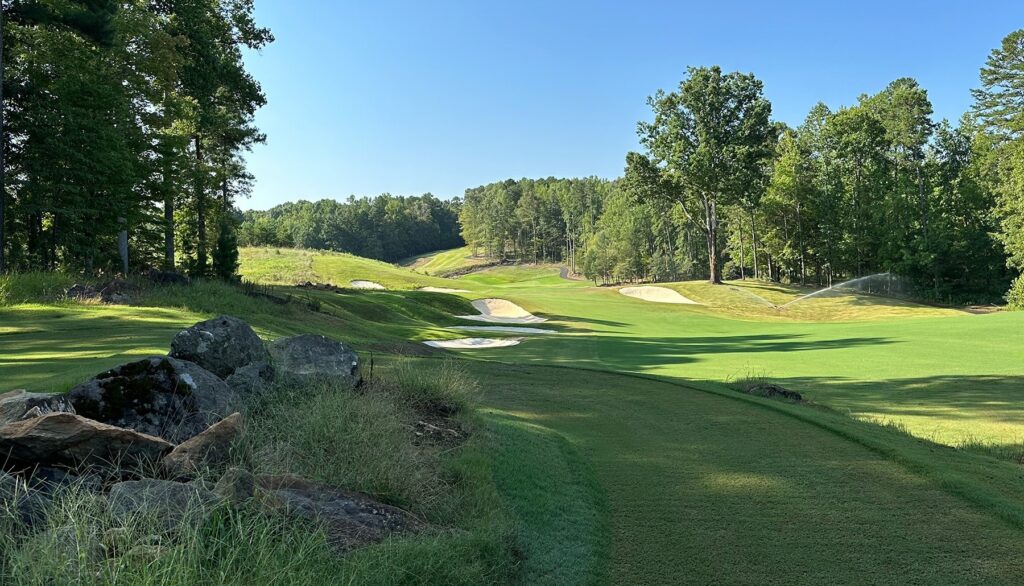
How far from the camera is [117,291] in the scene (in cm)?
1630

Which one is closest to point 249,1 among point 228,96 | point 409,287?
point 228,96

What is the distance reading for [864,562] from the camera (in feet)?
14.1

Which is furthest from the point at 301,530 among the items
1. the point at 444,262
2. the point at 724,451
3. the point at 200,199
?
the point at 444,262

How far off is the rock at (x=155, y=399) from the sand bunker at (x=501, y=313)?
28.8 meters

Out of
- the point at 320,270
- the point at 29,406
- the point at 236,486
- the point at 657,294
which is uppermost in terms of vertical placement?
the point at 320,270

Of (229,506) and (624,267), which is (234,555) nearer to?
(229,506)

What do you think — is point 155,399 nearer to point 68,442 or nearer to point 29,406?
point 29,406

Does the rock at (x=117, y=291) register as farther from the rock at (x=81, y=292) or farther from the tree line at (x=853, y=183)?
the tree line at (x=853, y=183)

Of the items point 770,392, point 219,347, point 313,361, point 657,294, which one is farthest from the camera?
point 657,294

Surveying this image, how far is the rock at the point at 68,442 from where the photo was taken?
4.05 m

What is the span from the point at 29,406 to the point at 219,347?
2367 mm

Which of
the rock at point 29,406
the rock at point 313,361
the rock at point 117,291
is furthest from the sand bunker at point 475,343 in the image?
the rock at point 29,406

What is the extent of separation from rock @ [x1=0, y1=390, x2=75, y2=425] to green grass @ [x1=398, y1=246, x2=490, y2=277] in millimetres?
105723

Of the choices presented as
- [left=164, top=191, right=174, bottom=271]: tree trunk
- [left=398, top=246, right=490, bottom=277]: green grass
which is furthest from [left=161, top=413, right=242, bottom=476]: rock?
[left=398, top=246, right=490, bottom=277]: green grass
